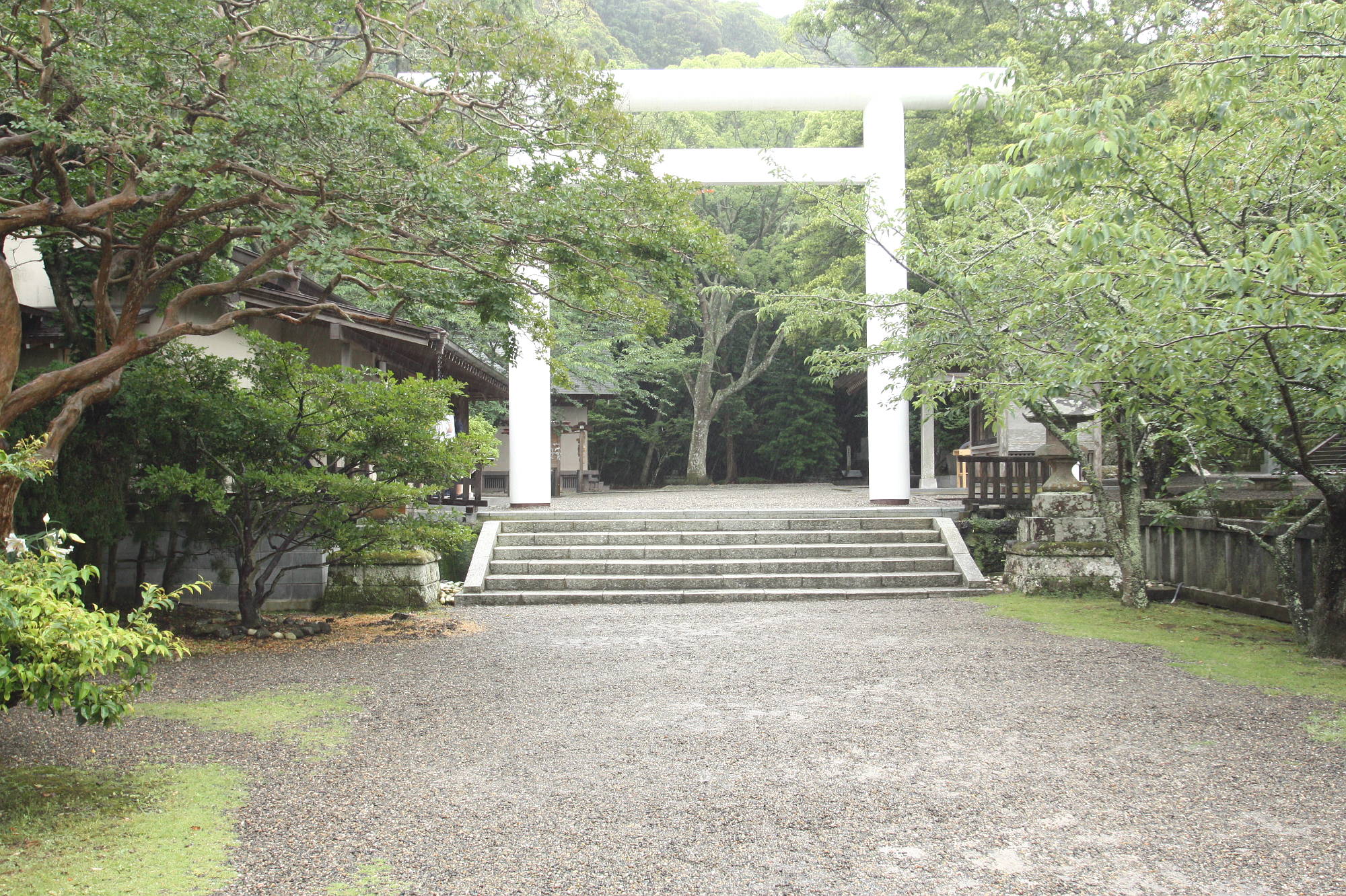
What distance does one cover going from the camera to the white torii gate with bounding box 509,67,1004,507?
1395 cm

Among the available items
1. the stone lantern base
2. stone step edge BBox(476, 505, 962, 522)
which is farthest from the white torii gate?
the stone lantern base

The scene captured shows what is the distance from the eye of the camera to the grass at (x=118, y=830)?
10.0 feet

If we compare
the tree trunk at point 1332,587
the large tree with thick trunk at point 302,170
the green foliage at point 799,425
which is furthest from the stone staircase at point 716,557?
the green foliage at point 799,425

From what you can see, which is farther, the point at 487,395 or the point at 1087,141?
the point at 487,395

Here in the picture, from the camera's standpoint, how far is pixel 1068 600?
388 inches

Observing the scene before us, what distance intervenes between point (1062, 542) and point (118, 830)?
30.2ft

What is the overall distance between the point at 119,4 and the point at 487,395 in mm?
15808

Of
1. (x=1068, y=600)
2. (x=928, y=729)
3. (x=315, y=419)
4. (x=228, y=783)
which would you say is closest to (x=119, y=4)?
(x=315, y=419)

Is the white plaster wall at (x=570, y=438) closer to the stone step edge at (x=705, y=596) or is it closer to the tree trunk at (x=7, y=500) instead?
the stone step edge at (x=705, y=596)

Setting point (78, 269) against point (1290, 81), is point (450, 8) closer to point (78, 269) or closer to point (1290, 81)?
point (78, 269)

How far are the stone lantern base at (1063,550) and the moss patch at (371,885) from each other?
8.53m

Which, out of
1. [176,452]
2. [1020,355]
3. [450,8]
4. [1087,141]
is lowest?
[176,452]

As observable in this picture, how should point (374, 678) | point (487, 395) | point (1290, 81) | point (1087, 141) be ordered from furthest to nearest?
point (487, 395), point (374, 678), point (1290, 81), point (1087, 141)

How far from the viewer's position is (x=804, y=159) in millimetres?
14422
